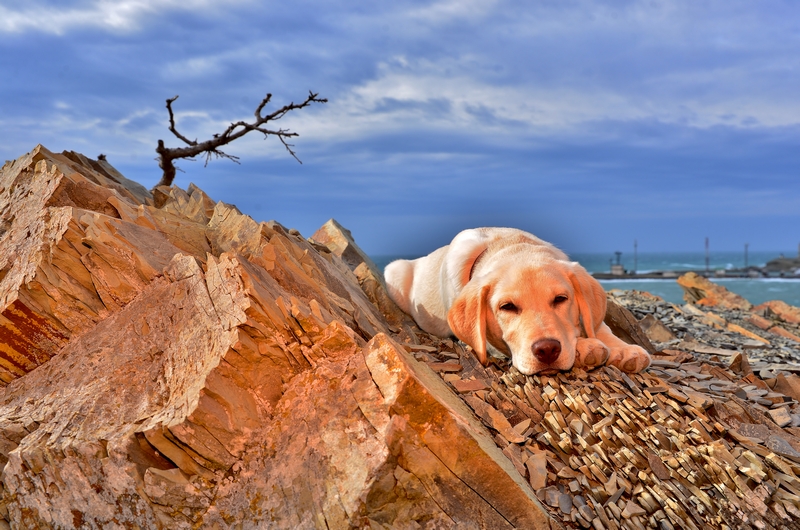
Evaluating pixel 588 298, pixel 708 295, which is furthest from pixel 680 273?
pixel 588 298

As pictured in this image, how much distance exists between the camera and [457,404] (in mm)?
4133

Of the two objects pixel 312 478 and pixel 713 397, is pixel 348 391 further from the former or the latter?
pixel 713 397

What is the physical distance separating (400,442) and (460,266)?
3.06 m

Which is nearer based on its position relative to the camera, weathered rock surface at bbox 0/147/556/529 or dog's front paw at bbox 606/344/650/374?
weathered rock surface at bbox 0/147/556/529

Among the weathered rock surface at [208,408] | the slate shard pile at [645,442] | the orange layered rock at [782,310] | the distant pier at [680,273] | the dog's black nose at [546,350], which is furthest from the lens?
the distant pier at [680,273]

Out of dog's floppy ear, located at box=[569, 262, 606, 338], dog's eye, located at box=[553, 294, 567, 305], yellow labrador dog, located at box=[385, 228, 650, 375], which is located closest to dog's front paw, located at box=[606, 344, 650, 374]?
yellow labrador dog, located at box=[385, 228, 650, 375]

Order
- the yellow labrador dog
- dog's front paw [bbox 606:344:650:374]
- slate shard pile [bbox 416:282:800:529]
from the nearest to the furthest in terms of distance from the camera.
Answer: slate shard pile [bbox 416:282:800:529] → the yellow labrador dog → dog's front paw [bbox 606:344:650:374]

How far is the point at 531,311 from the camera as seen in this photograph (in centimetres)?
484

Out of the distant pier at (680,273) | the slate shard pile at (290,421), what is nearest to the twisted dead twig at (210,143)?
the slate shard pile at (290,421)

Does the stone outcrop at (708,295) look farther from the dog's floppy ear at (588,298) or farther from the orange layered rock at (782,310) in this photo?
the dog's floppy ear at (588,298)

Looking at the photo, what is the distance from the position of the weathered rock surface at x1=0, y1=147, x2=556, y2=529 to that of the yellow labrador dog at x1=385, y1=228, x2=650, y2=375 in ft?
2.73

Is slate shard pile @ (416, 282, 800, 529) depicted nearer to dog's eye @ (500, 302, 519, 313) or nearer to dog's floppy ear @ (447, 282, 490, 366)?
dog's floppy ear @ (447, 282, 490, 366)

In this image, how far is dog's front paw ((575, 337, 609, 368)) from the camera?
4777 millimetres

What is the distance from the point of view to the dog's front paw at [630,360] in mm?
4906
